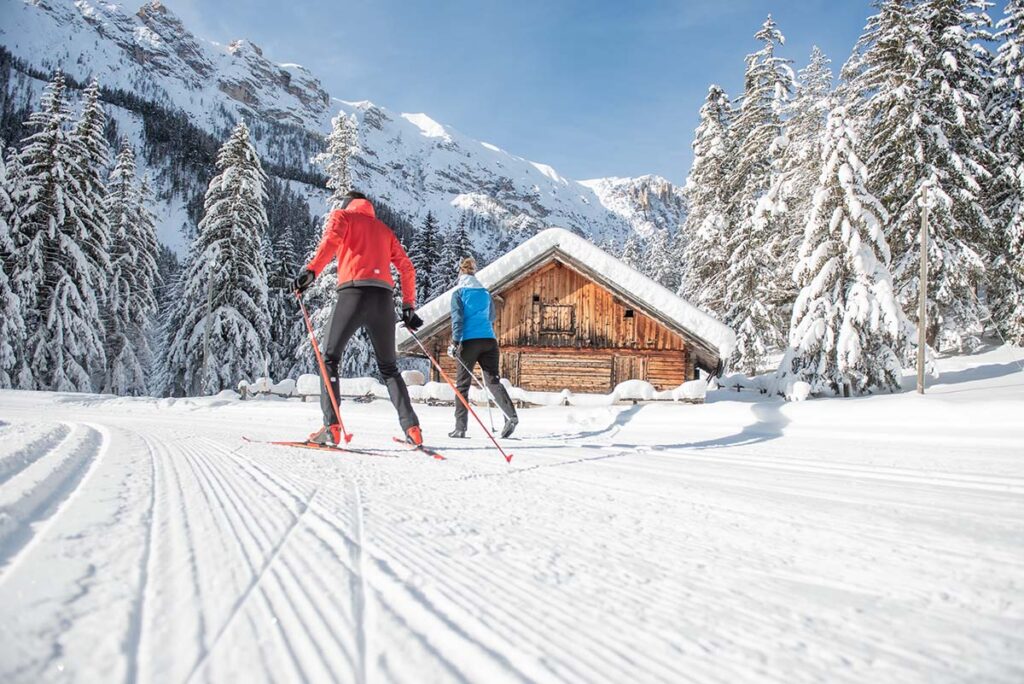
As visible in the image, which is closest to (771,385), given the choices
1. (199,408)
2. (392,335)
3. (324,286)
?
A: (392,335)

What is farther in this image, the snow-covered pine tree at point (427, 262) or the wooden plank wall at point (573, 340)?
the snow-covered pine tree at point (427, 262)

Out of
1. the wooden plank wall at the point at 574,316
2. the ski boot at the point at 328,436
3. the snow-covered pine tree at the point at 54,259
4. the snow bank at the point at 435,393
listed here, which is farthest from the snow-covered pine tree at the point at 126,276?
the ski boot at the point at 328,436

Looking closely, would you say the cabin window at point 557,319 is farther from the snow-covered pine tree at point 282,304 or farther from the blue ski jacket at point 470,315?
the snow-covered pine tree at point 282,304

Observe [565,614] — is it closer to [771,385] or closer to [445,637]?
[445,637]

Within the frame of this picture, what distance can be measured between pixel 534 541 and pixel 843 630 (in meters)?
0.81

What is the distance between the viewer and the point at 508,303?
1388cm

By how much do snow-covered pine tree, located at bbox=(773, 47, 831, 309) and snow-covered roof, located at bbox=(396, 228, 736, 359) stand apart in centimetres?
439

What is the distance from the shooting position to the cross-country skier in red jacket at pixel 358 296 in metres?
3.77

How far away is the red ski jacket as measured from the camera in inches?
150

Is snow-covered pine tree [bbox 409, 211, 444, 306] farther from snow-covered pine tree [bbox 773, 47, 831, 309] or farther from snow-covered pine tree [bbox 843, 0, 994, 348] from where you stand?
snow-covered pine tree [bbox 843, 0, 994, 348]

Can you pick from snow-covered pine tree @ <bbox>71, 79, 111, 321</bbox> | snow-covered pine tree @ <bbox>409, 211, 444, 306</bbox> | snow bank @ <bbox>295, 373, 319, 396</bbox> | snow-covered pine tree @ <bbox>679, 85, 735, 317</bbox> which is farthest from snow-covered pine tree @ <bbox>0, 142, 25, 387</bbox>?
snow-covered pine tree @ <bbox>679, 85, 735, 317</bbox>

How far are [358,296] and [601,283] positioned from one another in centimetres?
A: 973

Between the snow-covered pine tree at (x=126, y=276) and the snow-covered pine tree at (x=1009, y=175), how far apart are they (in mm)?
35909

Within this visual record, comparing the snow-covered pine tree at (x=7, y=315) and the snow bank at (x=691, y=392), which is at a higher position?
the snow-covered pine tree at (x=7, y=315)
